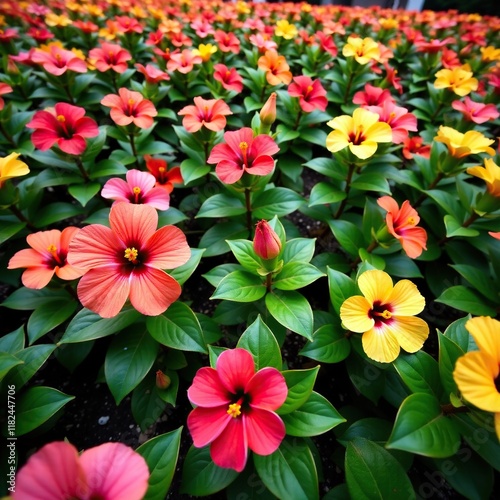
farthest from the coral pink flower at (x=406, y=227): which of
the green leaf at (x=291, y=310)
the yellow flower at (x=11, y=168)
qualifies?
the yellow flower at (x=11, y=168)

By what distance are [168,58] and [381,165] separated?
189 centimetres

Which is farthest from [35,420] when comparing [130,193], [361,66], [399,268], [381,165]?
[361,66]

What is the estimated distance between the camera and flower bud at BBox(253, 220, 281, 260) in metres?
1.19

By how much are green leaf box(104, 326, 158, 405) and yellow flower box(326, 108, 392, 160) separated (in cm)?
131

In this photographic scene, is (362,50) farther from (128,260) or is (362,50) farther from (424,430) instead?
(424,430)

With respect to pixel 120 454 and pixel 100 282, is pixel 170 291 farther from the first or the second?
pixel 120 454

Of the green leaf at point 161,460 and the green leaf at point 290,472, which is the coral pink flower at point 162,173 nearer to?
the green leaf at point 161,460

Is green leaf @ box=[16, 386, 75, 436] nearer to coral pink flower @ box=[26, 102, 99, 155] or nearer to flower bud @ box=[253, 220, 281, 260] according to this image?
flower bud @ box=[253, 220, 281, 260]

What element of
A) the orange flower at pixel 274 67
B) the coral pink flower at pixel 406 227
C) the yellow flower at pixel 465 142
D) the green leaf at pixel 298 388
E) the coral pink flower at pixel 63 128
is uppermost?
the orange flower at pixel 274 67

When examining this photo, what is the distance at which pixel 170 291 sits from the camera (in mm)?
1038

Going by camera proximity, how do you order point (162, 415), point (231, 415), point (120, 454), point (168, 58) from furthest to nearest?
1. point (168, 58)
2. point (162, 415)
3. point (231, 415)
4. point (120, 454)

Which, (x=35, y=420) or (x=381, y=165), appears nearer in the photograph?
(x=35, y=420)

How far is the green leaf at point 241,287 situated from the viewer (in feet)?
4.33

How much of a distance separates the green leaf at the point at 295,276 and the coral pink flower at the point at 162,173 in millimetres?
920
